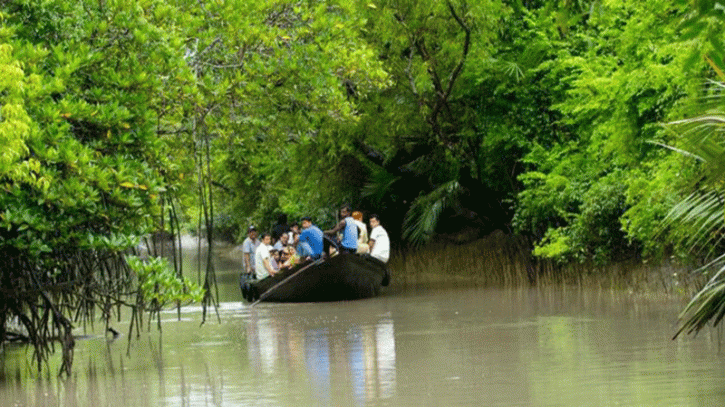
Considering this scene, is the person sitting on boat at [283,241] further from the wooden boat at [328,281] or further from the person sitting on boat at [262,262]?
the wooden boat at [328,281]

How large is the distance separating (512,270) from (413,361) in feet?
43.5

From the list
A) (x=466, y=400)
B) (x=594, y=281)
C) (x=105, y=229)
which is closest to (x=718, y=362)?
(x=466, y=400)

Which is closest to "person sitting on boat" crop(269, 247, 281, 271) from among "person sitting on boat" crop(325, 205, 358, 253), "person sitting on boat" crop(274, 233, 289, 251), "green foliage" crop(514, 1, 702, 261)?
"person sitting on boat" crop(274, 233, 289, 251)

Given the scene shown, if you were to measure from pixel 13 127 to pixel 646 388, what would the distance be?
603 centimetres

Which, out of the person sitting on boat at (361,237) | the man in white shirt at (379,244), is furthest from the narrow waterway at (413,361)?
the person sitting on boat at (361,237)

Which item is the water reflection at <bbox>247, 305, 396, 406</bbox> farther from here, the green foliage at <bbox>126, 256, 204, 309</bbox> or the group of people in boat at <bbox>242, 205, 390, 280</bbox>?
the group of people in boat at <bbox>242, 205, 390, 280</bbox>

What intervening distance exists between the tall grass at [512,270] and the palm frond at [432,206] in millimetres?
1359

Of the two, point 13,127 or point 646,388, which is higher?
point 13,127

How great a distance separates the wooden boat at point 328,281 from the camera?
85.6ft

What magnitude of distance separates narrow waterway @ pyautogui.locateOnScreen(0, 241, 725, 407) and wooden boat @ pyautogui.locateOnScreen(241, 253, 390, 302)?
2.26 meters

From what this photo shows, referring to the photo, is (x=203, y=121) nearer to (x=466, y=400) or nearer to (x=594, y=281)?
(x=466, y=400)

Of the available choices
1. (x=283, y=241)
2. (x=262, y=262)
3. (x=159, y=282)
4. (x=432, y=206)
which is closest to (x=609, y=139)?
(x=432, y=206)

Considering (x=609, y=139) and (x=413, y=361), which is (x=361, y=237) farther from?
(x=413, y=361)

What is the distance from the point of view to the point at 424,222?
99.3ft
